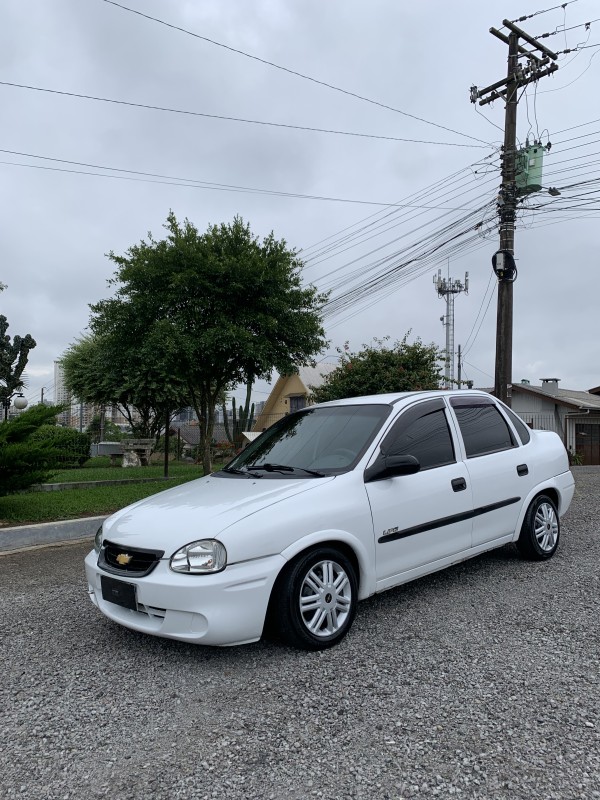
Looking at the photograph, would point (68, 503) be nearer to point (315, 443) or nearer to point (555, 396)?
point (315, 443)

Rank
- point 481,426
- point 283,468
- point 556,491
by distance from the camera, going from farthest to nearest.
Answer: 1. point 556,491
2. point 481,426
3. point 283,468

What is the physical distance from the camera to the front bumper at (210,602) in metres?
3.29

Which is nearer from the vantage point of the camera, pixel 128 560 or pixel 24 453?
pixel 128 560

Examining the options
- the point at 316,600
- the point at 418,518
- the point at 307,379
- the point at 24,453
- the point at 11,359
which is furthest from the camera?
the point at 307,379

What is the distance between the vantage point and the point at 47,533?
7004 mm

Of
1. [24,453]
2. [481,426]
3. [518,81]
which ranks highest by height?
[518,81]

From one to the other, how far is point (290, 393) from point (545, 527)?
26.7 m

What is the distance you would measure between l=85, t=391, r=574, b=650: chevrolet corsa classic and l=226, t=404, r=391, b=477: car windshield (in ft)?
0.05

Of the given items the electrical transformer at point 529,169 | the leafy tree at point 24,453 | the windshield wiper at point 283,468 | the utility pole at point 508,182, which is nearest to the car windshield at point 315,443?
the windshield wiper at point 283,468

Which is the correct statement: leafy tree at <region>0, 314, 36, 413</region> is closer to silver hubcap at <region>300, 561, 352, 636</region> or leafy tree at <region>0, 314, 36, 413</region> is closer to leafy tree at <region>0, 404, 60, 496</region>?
leafy tree at <region>0, 404, 60, 496</region>

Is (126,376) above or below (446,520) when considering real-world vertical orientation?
above

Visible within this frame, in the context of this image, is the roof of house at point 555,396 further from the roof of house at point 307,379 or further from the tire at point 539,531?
the tire at point 539,531

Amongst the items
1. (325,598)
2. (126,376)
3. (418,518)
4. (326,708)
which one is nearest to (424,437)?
(418,518)

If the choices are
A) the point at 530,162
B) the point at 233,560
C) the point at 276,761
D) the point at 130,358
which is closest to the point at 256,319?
the point at 130,358
